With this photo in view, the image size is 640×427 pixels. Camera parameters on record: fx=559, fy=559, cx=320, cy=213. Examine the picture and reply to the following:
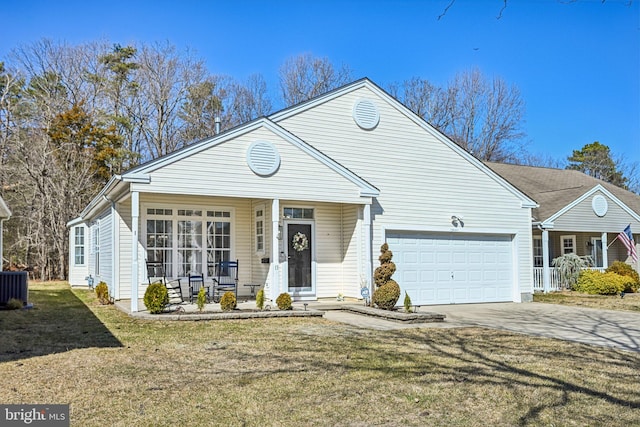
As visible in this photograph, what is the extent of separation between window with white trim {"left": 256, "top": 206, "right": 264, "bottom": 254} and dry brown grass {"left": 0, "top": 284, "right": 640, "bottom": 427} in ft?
16.1

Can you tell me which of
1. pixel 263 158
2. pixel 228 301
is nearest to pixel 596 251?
pixel 263 158

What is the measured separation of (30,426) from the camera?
188 inches

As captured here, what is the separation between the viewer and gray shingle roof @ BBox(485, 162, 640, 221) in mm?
21719

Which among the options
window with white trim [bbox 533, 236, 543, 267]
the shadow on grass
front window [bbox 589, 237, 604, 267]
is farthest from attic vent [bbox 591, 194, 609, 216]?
the shadow on grass

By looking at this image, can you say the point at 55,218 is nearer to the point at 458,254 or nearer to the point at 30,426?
the point at 458,254

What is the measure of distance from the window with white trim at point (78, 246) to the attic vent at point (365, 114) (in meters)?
12.9

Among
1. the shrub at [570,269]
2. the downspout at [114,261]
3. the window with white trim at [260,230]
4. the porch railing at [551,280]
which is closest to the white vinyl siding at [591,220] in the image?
the shrub at [570,269]

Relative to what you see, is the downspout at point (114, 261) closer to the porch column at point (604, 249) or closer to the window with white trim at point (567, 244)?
the porch column at point (604, 249)

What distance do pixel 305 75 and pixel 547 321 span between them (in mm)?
25858

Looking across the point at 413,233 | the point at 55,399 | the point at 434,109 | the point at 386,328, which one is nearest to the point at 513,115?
the point at 434,109

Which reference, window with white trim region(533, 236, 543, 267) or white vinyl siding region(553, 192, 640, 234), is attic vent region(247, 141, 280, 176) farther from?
window with white trim region(533, 236, 543, 267)

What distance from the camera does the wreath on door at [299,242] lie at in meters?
14.9

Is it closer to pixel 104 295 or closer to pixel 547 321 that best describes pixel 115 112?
pixel 104 295

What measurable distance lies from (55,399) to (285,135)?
9.04 metres
